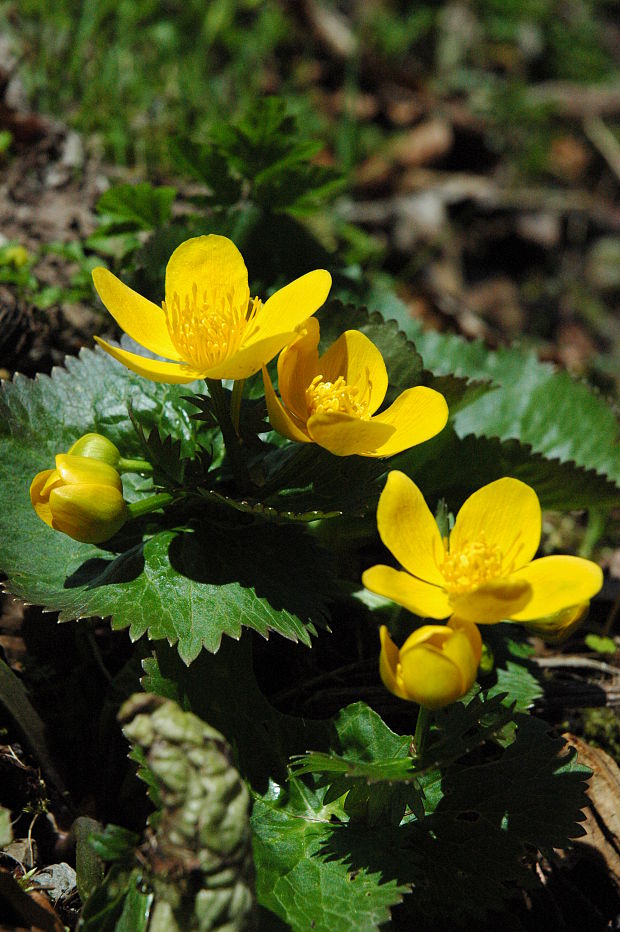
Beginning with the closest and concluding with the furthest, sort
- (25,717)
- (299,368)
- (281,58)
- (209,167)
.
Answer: (299,368)
(25,717)
(209,167)
(281,58)

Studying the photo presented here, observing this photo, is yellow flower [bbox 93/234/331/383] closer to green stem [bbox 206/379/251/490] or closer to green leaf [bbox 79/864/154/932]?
green stem [bbox 206/379/251/490]

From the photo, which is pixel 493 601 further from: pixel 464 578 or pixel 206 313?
pixel 206 313

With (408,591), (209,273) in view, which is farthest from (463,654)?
(209,273)

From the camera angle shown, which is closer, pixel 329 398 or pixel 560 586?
pixel 560 586

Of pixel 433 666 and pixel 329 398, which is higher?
pixel 329 398

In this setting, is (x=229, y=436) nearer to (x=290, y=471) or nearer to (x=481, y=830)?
(x=290, y=471)

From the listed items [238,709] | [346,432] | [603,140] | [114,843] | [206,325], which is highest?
[206,325]

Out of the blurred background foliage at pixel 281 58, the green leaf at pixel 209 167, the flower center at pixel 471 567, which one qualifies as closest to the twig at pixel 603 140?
the blurred background foliage at pixel 281 58

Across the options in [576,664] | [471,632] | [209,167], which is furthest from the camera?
[209,167]

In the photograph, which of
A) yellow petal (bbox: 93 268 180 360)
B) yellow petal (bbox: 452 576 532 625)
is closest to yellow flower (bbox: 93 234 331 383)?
yellow petal (bbox: 93 268 180 360)
